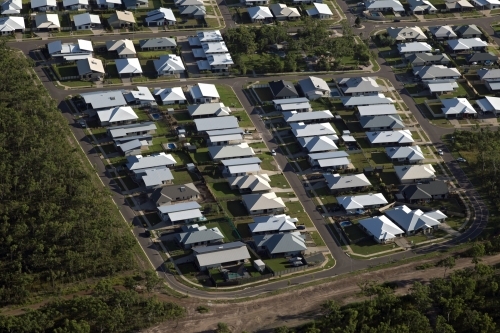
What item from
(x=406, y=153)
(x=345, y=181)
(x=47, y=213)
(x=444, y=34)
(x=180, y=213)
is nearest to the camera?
(x=47, y=213)

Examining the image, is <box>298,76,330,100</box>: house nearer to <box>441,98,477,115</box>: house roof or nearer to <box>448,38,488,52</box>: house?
<box>441,98,477,115</box>: house roof

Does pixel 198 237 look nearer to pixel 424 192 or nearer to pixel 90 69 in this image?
pixel 424 192

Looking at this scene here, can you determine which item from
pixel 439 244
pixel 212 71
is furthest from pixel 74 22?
pixel 439 244

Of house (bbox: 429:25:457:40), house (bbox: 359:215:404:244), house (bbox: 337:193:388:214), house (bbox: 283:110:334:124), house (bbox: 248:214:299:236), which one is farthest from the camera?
house (bbox: 429:25:457:40)

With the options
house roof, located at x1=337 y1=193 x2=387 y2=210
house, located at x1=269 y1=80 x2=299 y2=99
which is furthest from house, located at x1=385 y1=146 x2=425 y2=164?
house, located at x1=269 y1=80 x2=299 y2=99

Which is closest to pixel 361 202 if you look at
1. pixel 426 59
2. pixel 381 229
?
pixel 381 229

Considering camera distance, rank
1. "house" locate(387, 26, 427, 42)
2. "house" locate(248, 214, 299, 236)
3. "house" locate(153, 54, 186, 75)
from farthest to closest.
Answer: "house" locate(387, 26, 427, 42) < "house" locate(153, 54, 186, 75) < "house" locate(248, 214, 299, 236)
